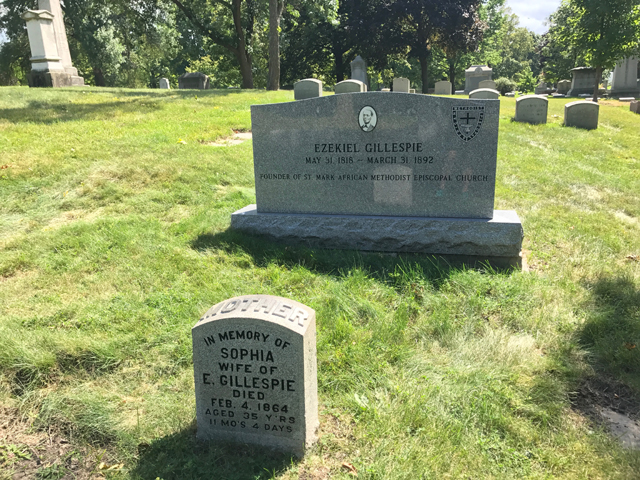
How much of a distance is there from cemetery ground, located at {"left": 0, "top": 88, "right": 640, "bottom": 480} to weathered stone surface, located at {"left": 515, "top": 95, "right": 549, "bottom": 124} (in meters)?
8.13

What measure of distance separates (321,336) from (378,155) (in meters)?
2.33

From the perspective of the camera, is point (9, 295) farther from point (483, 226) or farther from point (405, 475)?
point (483, 226)

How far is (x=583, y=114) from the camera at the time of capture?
45.9ft

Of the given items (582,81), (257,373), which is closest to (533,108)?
(257,373)

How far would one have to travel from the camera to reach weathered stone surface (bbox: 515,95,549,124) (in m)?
14.3

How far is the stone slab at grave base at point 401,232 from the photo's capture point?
476 centimetres

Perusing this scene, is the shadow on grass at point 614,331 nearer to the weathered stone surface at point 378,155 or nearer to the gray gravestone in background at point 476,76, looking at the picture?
the weathered stone surface at point 378,155

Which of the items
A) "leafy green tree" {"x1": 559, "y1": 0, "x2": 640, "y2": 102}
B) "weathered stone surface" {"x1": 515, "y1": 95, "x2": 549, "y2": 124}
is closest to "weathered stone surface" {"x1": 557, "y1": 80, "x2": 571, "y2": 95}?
"leafy green tree" {"x1": 559, "y1": 0, "x2": 640, "y2": 102}

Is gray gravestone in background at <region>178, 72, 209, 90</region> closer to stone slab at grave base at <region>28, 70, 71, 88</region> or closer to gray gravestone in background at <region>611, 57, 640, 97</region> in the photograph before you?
stone slab at grave base at <region>28, 70, 71, 88</region>

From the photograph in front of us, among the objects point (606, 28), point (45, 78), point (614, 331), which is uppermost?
point (606, 28)

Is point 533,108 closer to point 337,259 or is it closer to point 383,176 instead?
point 383,176

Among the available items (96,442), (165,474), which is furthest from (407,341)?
(96,442)

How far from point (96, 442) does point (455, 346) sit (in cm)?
242

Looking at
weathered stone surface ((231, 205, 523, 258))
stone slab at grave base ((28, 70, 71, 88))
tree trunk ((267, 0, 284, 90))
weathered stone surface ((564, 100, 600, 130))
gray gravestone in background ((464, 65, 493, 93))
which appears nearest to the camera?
weathered stone surface ((231, 205, 523, 258))
